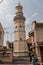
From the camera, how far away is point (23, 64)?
2220 centimetres

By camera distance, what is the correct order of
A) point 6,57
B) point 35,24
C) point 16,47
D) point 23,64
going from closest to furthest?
point 23,64 < point 6,57 < point 35,24 < point 16,47

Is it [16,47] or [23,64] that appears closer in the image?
[23,64]

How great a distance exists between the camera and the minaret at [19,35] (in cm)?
3456

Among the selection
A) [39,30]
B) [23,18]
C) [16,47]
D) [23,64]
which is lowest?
[23,64]

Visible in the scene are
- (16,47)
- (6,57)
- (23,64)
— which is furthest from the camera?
(16,47)

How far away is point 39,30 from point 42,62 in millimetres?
5646

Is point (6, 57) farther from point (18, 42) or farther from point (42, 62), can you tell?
point (18, 42)

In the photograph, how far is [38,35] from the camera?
2773cm

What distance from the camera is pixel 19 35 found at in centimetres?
3556

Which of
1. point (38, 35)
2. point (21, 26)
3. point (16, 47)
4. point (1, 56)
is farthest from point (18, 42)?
point (1, 56)

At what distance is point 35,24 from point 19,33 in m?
8.51

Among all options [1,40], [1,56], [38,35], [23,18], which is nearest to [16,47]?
Answer: [1,40]

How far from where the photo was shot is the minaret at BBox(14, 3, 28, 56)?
113ft

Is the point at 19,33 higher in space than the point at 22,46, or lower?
higher
